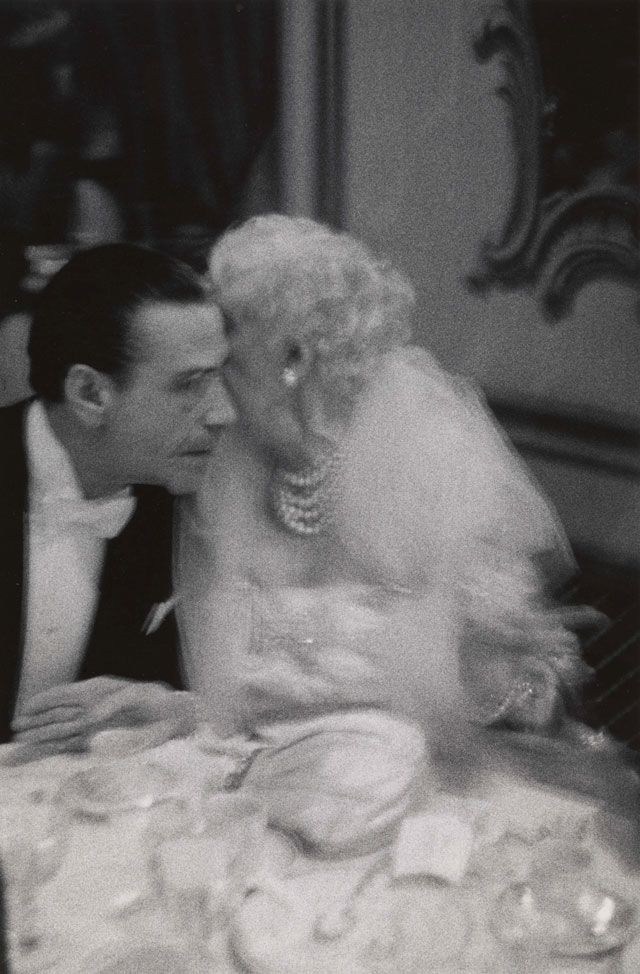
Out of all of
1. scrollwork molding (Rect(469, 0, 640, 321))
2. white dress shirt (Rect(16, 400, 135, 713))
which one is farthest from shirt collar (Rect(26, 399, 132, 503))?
scrollwork molding (Rect(469, 0, 640, 321))

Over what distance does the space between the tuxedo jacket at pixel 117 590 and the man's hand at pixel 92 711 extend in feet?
0.04

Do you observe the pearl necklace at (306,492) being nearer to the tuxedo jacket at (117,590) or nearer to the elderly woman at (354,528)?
the elderly woman at (354,528)

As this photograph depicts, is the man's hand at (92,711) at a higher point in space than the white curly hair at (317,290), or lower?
lower

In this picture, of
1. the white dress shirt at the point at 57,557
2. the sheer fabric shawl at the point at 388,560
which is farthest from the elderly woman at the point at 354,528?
the white dress shirt at the point at 57,557

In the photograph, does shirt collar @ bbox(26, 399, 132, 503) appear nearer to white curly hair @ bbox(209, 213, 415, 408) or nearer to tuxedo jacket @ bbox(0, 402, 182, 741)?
tuxedo jacket @ bbox(0, 402, 182, 741)

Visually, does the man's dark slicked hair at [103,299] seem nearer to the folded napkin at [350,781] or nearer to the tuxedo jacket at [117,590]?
the tuxedo jacket at [117,590]

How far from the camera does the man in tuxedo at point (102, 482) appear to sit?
127 cm

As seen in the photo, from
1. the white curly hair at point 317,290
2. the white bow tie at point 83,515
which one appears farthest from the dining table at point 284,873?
the white curly hair at point 317,290

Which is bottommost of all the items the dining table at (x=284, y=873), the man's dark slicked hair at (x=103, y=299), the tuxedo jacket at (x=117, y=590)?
the dining table at (x=284, y=873)

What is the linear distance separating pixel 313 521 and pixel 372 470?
86 mm

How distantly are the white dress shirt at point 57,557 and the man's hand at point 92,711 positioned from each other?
19 mm

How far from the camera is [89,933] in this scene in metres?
1.36

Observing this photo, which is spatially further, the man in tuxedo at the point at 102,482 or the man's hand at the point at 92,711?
the man's hand at the point at 92,711

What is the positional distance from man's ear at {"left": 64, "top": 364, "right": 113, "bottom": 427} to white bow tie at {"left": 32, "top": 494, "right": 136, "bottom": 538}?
95mm
